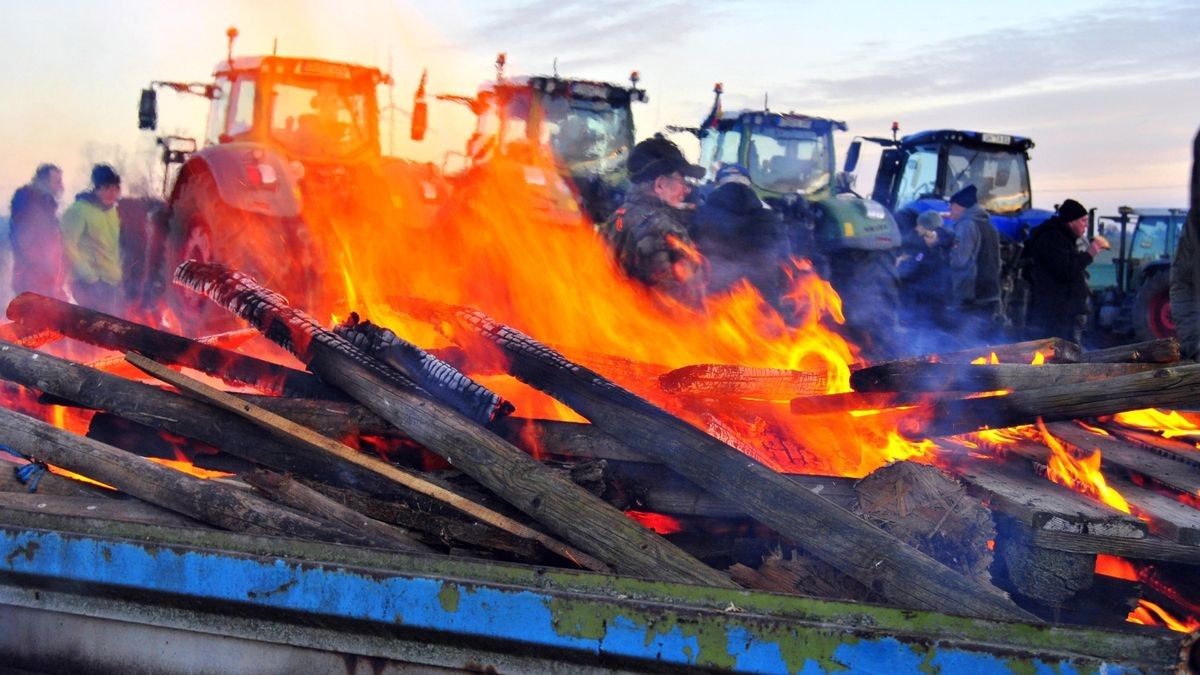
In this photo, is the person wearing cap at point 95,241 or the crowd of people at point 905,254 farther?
the person wearing cap at point 95,241

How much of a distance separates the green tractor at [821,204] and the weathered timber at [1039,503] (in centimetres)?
536

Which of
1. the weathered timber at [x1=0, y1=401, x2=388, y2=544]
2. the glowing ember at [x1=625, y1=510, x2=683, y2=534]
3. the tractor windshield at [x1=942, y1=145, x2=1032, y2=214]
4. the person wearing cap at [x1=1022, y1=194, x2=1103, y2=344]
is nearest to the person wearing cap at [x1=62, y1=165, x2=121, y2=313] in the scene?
the weathered timber at [x1=0, y1=401, x2=388, y2=544]

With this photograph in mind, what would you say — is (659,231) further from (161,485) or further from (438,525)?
(161,485)

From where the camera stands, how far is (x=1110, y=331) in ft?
60.6

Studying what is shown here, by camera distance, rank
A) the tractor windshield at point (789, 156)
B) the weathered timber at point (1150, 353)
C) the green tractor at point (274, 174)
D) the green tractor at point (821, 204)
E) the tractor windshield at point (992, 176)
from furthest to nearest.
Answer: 1. the tractor windshield at point (992, 176)
2. the tractor windshield at point (789, 156)
3. the green tractor at point (821, 204)
4. the green tractor at point (274, 174)
5. the weathered timber at point (1150, 353)

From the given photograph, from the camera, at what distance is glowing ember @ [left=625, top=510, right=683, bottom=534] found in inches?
124

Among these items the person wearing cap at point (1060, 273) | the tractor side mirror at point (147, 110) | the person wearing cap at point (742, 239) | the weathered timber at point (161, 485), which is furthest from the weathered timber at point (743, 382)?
the person wearing cap at point (1060, 273)

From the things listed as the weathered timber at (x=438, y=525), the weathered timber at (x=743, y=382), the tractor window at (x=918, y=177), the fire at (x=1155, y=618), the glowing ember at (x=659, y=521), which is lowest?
the fire at (x=1155, y=618)

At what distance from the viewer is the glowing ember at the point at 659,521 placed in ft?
10.3

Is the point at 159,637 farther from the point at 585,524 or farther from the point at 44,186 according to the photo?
the point at 44,186

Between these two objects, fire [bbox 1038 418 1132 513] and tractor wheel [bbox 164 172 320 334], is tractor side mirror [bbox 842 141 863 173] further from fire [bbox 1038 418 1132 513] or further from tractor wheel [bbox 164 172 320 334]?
fire [bbox 1038 418 1132 513]

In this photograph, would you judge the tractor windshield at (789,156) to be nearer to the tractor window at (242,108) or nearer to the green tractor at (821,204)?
the green tractor at (821,204)

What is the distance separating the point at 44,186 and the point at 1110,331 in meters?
17.3

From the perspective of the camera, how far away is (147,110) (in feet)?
32.0
